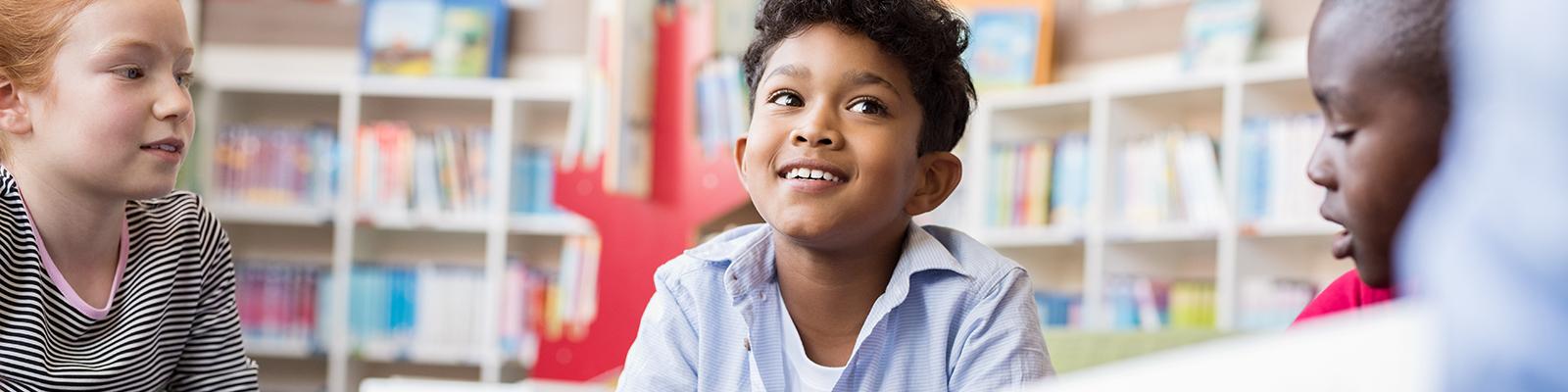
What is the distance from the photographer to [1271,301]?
376 cm

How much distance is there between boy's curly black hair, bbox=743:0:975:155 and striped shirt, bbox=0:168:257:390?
64 centimetres

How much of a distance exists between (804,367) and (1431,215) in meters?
1.03

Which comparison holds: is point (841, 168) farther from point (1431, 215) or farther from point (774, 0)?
point (1431, 215)

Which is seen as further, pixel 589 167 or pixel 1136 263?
pixel 1136 263

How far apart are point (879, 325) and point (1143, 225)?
282 centimetres

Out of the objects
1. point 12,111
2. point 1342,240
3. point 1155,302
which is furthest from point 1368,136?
point 1155,302

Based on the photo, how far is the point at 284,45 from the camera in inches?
196

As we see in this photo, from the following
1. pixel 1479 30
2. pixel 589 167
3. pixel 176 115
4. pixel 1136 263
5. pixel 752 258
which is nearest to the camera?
pixel 1479 30

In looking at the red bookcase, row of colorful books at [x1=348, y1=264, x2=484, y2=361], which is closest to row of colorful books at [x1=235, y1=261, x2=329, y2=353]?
row of colorful books at [x1=348, y1=264, x2=484, y2=361]

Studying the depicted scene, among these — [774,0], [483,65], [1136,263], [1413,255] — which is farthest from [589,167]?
[1413,255]

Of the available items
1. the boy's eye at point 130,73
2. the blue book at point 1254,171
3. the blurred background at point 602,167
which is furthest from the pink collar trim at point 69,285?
the blue book at point 1254,171

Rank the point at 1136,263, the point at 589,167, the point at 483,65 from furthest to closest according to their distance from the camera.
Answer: the point at 483,65
the point at 1136,263
the point at 589,167

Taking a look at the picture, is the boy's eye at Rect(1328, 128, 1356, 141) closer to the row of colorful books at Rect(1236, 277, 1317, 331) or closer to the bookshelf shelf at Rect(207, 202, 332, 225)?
the row of colorful books at Rect(1236, 277, 1317, 331)

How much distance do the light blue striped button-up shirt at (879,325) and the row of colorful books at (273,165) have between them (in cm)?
354
